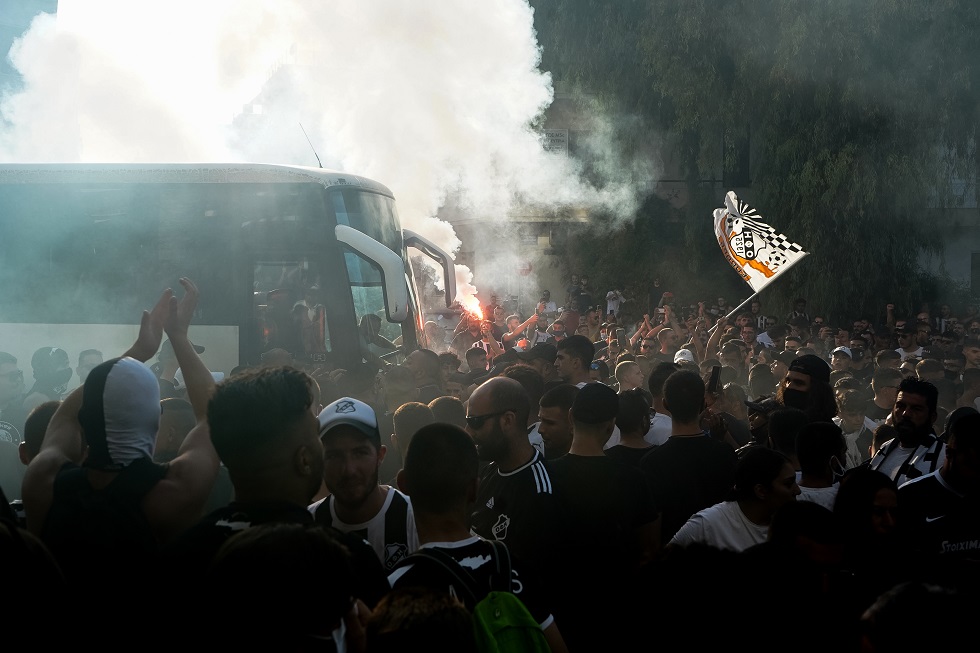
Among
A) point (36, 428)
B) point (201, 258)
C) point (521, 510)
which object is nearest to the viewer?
point (521, 510)

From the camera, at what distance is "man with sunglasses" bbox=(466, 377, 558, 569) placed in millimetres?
3768

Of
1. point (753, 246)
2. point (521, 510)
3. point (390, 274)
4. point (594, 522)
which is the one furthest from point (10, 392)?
point (753, 246)

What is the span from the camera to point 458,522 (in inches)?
119

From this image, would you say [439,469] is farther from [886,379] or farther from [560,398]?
[886,379]

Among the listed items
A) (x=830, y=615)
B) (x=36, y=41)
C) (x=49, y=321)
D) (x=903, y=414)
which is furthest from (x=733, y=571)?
(x=36, y=41)

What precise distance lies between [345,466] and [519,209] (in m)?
22.6

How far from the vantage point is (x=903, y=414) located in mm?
5492

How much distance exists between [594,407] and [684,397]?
2.76 ft

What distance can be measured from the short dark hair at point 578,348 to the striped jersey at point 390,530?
3637mm

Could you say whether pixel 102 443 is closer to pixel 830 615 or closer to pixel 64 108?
pixel 830 615

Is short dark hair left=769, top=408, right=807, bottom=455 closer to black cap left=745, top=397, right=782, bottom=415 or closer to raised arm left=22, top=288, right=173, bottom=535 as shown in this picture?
black cap left=745, top=397, right=782, bottom=415

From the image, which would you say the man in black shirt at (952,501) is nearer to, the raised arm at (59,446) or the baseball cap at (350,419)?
the baseball cap at (350,419)

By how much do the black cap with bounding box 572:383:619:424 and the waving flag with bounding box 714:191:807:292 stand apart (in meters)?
7.04

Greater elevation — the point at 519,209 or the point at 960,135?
the point at 519,209
